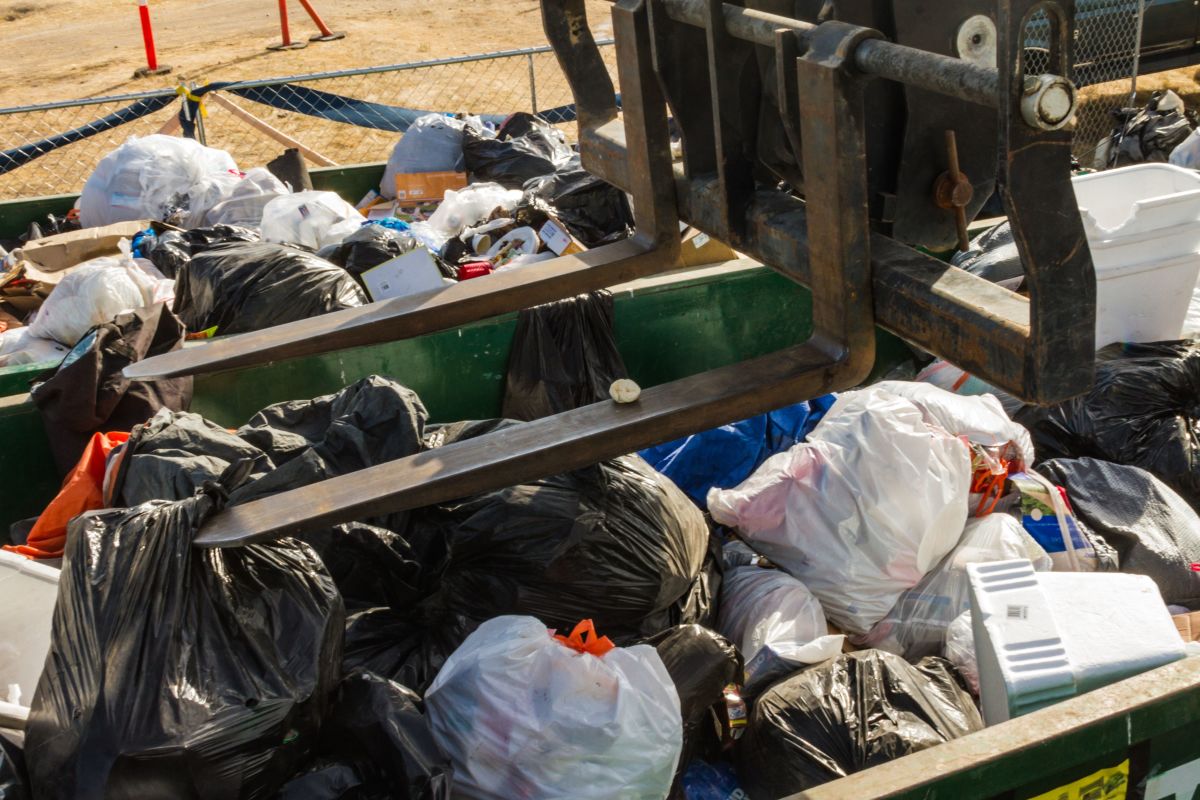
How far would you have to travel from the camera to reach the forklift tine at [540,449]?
2.02 metres

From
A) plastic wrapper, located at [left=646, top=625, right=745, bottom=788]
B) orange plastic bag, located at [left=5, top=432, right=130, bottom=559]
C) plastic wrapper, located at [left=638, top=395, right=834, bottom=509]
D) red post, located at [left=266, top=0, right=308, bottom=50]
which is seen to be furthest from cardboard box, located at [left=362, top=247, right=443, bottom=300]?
red post, located at [left=266, top=0, right=308, bottom=50]

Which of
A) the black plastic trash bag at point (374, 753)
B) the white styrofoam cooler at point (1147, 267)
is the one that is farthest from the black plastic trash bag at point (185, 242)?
the white styrofoam cooler at point (1147, 267)

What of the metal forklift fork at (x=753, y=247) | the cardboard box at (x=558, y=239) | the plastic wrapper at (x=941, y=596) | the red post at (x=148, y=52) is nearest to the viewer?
the metal forklift fork at (x=753, y=247)

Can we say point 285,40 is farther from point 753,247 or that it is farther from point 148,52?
point 753,247

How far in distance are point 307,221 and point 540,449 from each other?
3.40m

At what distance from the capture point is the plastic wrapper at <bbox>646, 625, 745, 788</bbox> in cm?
259

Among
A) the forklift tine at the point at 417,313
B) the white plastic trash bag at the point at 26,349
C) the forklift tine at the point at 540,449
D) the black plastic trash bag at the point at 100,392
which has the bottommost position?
the white plastic trash bag at the point at 26,349

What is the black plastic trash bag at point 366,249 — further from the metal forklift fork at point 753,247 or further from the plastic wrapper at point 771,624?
the plastic wrapper at point 771,624

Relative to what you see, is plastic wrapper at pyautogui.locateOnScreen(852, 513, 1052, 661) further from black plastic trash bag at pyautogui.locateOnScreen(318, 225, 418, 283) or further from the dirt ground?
the dirt ground

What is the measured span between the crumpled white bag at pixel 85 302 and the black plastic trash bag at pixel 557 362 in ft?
4.61

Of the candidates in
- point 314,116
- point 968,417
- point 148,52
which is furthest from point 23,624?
point 148,52

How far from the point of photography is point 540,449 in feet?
6.66

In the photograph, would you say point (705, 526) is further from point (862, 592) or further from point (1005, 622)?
point (1005, 622)

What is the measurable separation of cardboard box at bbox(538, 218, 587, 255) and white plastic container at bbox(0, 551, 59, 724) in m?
2.35
